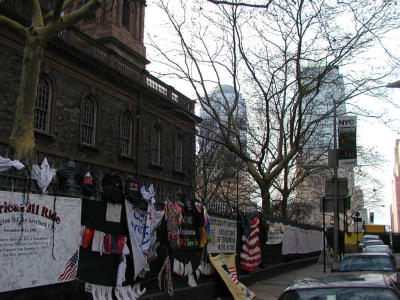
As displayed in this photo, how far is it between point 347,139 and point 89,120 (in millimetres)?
13559

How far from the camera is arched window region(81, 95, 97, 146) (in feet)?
74.7

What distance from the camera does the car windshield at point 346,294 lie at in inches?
177

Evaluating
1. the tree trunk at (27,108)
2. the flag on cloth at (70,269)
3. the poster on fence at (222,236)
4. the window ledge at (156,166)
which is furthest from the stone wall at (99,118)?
the flag on cloth at (70,269)

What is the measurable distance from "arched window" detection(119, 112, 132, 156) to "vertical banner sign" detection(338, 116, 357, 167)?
13.7 meters

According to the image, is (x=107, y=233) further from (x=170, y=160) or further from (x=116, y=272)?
(x=170, y=160)

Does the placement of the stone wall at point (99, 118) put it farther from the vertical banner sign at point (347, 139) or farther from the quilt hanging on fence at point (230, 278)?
the vertical banner sign at point (347, 139)

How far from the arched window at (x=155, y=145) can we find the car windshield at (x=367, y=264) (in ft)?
63.4

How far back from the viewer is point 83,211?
22.7ft

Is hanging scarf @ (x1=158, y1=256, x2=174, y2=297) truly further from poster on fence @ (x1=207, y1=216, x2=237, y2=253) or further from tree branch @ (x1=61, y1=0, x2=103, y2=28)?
tree branch @ (x1=61, y1=0, x2=103, y2=28)

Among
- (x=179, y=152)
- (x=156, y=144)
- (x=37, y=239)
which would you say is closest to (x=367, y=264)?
(x=37, y=239)

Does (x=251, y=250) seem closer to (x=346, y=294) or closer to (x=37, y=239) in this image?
(x=37, y=239)

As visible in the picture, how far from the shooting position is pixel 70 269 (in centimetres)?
654

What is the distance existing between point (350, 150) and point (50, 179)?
12.5m

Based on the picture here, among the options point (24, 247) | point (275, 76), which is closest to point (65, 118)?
point (275, 76)
